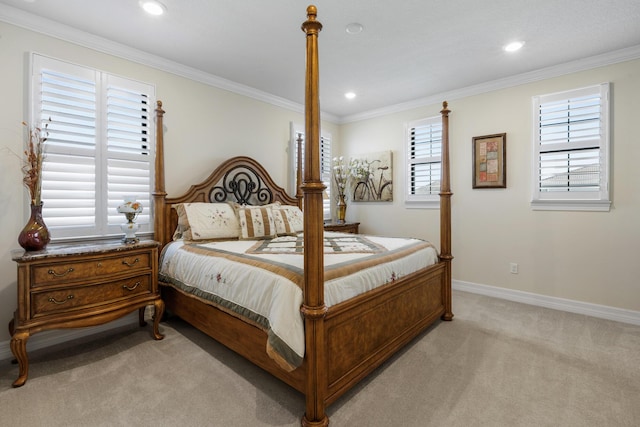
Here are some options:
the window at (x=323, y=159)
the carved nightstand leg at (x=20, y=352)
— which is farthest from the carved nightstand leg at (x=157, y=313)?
the window at (x=323, y=159)

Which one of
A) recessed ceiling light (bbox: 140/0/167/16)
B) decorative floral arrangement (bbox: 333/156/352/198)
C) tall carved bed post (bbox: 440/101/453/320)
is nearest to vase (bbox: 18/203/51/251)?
recessed ceiling light (bbox: 140/0/167/16)

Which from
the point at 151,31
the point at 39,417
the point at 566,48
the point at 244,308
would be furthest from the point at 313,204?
the point at 566,48

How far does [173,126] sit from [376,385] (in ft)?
10.3

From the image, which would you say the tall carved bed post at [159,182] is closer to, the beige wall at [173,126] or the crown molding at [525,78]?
the beige wall at [173,126]

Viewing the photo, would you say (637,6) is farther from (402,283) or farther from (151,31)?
(151,31)

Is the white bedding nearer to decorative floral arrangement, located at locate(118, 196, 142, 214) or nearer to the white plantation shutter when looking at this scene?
decorative floral arrangement, located at locate(118, 196, 142, 214)

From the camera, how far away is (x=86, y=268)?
218cm

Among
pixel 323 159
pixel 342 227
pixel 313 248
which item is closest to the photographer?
pixel 313 248

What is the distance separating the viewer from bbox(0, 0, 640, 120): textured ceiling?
2268mm

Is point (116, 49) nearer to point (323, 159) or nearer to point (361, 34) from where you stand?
point (361, 34)

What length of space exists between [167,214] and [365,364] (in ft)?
7.96

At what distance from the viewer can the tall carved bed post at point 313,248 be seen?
58.1 inches

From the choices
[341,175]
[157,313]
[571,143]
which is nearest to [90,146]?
[157,313]

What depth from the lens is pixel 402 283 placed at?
89.7 inches
